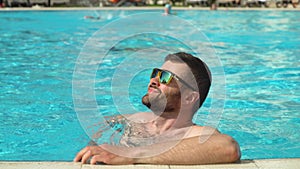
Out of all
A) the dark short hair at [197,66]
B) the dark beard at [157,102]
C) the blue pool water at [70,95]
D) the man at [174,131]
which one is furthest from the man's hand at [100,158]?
the blue pool water at [70,95]

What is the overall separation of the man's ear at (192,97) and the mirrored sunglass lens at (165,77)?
0.59 feet

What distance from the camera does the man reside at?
282cm

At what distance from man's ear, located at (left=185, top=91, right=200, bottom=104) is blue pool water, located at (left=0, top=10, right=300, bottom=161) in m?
1.43

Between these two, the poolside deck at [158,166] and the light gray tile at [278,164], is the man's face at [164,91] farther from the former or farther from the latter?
the light gray tile at [278,164]

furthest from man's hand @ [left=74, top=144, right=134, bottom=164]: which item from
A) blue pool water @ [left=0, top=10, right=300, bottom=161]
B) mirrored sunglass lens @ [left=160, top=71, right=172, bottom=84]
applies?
blue pool water @ [left=0, top=10, right=300, bottom=161]

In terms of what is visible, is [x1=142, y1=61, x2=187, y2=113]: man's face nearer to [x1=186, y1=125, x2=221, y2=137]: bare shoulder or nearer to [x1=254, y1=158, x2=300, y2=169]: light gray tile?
[x1=186, y1=125, x2=221, y2=137]: bare shoulder

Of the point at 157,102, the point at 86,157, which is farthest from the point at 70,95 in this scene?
the point at 86,157

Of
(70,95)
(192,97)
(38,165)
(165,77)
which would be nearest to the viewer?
(38,165)

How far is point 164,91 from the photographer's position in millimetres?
3051

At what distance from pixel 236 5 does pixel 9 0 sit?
12.4 m

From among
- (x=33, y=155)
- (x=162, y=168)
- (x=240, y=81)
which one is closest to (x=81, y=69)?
(x=240, y=81)

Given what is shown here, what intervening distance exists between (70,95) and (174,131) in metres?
3.35

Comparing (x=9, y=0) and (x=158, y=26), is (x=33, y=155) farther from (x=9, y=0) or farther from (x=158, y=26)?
(x=9, y=0)

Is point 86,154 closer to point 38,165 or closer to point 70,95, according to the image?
point 38,165
